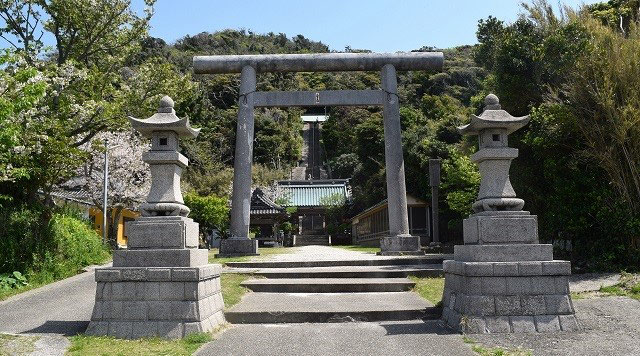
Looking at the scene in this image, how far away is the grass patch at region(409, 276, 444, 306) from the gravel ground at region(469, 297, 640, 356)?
5.96 ft

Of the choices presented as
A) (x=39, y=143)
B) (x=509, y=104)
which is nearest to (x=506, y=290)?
(x=509, y=104)

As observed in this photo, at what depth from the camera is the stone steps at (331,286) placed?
913 centimetres

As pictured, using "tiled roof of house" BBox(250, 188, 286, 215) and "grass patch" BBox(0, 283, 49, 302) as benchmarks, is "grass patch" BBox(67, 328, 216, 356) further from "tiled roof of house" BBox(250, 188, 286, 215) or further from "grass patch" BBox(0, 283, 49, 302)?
"tiled roof of house" BBox(250, 188, 286, 215)

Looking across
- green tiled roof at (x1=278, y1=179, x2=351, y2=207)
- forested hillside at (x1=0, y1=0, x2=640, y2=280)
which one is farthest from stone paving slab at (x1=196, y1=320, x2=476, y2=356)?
green tiled roof at (x1=278, y1=179, x2=351, y2=207)

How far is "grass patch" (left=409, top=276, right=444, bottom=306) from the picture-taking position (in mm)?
8259

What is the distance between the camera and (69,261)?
13414mm

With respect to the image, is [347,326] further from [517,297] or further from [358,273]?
[358,273]

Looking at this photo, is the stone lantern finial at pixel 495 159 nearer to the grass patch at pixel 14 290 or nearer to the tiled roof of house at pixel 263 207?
the grass patch at pixel 14 290

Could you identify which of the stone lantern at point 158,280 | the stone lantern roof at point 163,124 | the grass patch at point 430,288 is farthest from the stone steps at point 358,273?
the stone lantern roof at point 163,124

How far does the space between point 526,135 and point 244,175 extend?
717 cm

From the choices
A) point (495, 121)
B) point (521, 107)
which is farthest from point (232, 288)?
point (521, 107)

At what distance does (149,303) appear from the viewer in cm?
642

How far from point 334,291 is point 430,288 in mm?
1685

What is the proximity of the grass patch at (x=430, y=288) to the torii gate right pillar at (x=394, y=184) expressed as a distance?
3.42 meters
